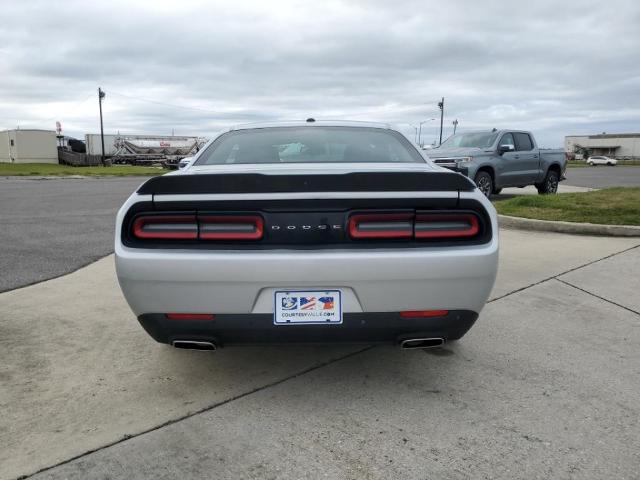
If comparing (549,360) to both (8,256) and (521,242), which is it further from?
(8,256)

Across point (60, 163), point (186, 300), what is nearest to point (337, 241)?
point (186, 300)

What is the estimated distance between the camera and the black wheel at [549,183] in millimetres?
13734

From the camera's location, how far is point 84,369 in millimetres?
3199

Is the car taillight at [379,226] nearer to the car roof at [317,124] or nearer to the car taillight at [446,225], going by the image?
the car taillight at [446,225]

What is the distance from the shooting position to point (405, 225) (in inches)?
101

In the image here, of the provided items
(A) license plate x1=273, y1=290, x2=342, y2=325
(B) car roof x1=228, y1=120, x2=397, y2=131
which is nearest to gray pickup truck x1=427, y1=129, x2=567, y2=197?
(B) car roof x1=228, y1=120, x2=397, y2=131

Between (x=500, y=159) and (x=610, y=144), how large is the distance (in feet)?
334

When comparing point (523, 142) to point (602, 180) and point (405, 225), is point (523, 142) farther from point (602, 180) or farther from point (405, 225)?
point (602, 180)

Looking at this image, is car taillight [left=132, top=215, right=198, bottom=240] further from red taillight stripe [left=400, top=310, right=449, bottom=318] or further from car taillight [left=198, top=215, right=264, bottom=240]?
red taillight stripe [left=400, top=310, right=449, bottom=318]

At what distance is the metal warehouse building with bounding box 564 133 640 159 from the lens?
318 ft

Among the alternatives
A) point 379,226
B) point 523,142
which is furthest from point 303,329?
point 523,142

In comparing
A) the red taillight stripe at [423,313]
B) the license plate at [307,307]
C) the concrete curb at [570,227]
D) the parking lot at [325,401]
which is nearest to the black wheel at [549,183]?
the concrete curb at [570,227]

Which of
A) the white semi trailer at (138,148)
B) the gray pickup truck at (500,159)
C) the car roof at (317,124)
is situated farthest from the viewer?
the white semi trailer at (138,148)

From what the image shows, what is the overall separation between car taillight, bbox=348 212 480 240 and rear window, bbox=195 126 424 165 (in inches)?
45.8
